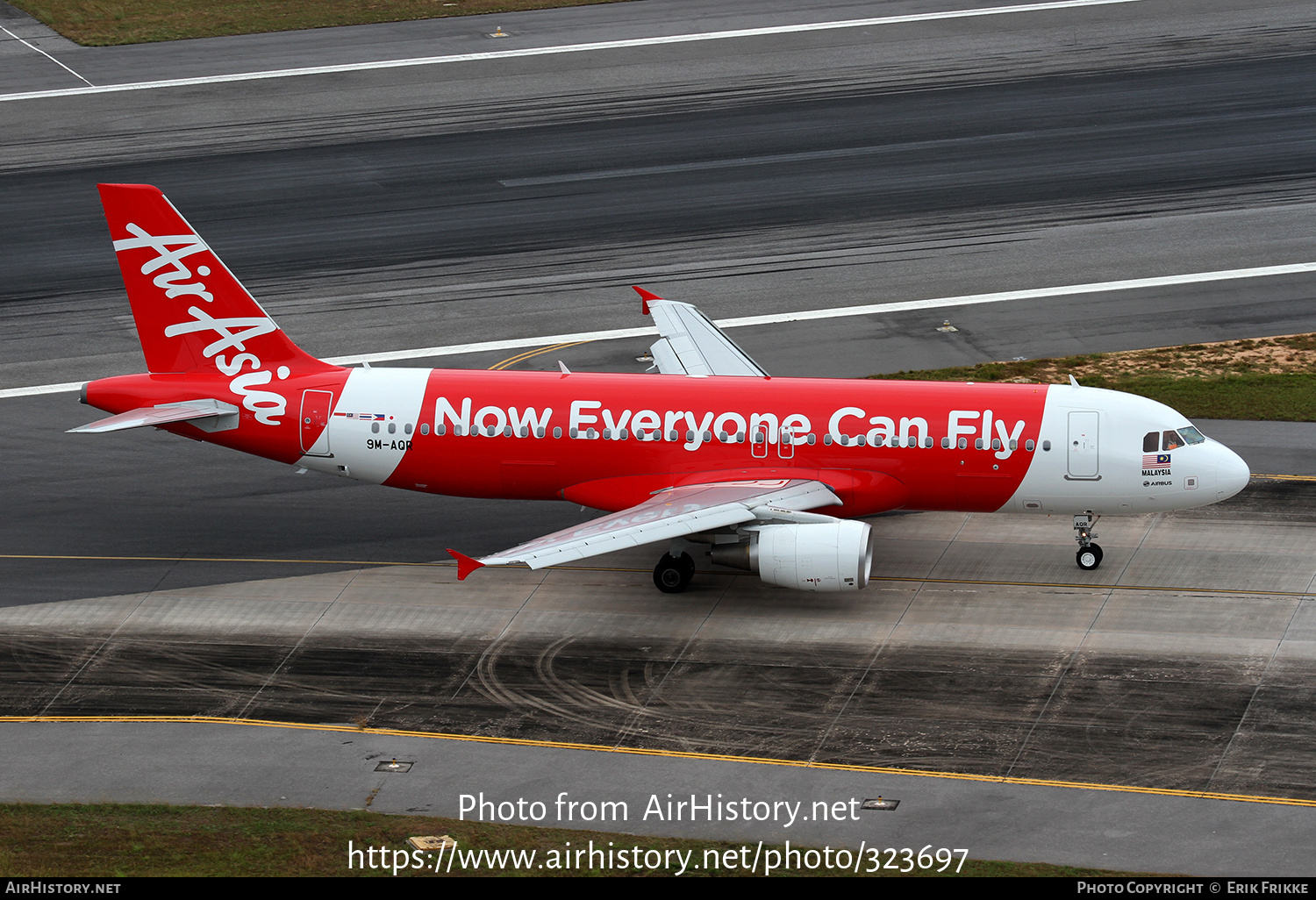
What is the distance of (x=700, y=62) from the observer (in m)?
77.5

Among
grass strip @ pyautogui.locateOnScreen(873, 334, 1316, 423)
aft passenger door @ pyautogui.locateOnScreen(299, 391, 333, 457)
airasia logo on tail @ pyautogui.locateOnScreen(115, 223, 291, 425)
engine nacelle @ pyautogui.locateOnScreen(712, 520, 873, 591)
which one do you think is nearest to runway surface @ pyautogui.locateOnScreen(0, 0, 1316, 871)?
grass strip @ pyautogui.locateOnScreen(873, 334, 1316, 423)

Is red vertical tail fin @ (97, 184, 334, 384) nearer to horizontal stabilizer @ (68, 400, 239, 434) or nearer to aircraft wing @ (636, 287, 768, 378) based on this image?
horizontal stabilizer @ (68, 400, 239, 434)

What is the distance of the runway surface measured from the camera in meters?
34.5

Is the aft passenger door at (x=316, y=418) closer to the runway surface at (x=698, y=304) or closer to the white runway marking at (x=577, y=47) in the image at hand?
the runway surface at (x=698, y=304)

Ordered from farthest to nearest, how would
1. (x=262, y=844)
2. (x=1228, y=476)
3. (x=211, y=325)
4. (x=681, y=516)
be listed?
(x=211, y=325), (x=1228, y=476), (x=681, y=516), (x=262, y=844)

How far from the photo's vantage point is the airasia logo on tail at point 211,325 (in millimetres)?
39438

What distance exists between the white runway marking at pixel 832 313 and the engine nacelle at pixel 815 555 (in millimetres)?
18022

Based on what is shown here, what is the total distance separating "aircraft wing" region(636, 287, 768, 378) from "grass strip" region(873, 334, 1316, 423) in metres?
7.60

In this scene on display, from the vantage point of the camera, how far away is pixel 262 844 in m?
29.0

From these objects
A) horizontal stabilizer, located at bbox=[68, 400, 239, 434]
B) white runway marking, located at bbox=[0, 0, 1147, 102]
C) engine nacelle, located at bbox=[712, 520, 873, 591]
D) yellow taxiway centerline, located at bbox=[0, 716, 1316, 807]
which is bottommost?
yellow taxiway centerline, located at bbox=[0, 716, 1316, 807]

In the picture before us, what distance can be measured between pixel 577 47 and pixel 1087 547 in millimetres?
48560

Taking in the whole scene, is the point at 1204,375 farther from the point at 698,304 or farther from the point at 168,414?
the point at 168,414

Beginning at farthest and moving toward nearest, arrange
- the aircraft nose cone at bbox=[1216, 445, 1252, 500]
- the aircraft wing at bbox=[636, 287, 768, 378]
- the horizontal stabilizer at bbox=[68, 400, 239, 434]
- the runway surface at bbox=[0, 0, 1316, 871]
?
the aircraft wing at bbox=[636, 287, 768, 378]
the aircraft nose cone at bbox=[1216, 445, 1252, 500]
the horizontal stabilizer at bbox=[68, 400, 239, 434]
the runway surface at bbox=[0, 0, 1316, 871]

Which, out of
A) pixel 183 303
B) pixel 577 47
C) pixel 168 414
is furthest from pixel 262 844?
pixel 577 47
